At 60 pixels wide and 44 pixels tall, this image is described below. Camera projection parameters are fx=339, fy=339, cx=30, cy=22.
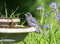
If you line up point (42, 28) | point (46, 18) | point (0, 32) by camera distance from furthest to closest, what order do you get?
point (46, 18)
point (42, 28)
point (0, 32)

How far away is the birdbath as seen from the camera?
352 centimetres

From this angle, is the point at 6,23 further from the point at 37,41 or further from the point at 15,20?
the point at 37,41

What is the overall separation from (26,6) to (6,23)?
3087 mm

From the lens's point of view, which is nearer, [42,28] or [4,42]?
[4,42]

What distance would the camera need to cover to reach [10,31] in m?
3.51

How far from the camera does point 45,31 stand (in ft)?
13.0

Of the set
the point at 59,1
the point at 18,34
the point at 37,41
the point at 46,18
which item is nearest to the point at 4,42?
the point at 18,34

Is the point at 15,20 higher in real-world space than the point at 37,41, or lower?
higher

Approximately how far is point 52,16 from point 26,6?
2.34 meters

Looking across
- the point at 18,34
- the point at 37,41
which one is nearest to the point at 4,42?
the point at 18,34

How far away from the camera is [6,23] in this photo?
3646 millimetres

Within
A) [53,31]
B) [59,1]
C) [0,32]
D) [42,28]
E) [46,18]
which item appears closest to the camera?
[0,32]

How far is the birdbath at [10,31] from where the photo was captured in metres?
3.52

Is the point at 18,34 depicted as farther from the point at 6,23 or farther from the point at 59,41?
the point at 59,41
